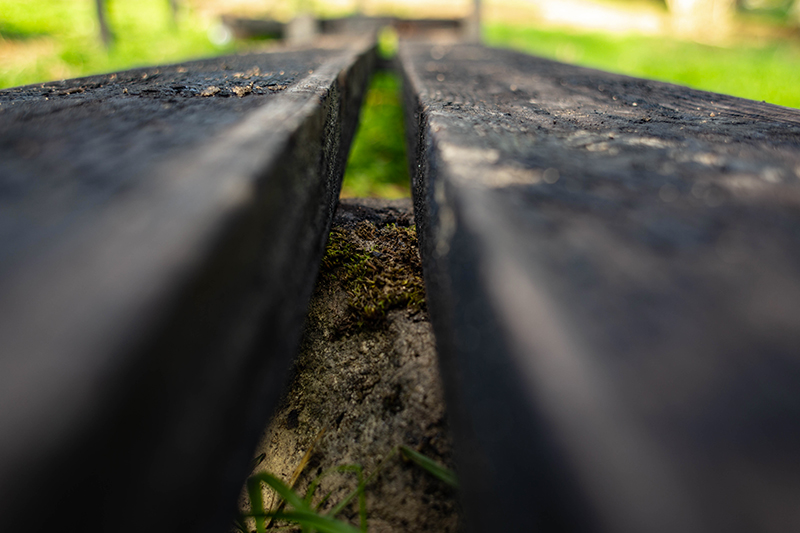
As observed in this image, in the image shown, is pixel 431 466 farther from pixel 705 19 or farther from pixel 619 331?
pixel 705 19

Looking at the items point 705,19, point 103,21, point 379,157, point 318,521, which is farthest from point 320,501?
point 705,19

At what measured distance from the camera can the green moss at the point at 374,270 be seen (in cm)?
92

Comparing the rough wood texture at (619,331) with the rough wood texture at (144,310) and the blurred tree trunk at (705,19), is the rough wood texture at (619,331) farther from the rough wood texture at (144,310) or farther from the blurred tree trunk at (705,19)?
the blurred tree trunk at (705,19)

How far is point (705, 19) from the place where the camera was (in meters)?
12.0

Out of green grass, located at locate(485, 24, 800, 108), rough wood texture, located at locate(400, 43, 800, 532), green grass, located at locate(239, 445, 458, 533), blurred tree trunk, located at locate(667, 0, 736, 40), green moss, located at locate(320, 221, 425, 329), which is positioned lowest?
green grass, located at locate(239, 445, 458, 533)

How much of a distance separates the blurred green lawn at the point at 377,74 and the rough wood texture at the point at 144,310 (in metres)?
1.89

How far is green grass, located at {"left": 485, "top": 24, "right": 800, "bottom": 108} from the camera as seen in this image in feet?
12.3

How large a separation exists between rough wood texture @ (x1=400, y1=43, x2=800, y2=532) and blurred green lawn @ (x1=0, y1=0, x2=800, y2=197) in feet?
6.41

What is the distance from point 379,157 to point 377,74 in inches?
76.7

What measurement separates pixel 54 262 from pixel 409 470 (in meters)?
0.63

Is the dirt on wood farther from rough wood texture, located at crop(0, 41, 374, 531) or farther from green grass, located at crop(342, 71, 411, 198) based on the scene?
green grass, located at crop(342, 71, 411, 198)

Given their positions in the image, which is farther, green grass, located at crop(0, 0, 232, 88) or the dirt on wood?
green grass, located at crop(0, 0, 232, 88)

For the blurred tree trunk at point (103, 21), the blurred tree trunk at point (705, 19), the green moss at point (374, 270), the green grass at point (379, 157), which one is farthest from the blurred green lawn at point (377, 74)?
the blurred tree trunk at point (705, 19)

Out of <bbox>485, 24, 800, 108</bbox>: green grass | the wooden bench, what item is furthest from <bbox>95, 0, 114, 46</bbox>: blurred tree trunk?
the wooden bench
